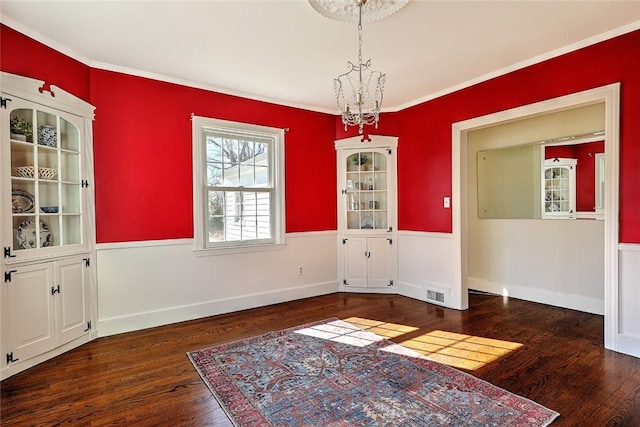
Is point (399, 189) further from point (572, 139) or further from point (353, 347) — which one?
point (353, 347)

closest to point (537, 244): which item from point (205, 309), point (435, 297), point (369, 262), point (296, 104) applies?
point (435, 297)

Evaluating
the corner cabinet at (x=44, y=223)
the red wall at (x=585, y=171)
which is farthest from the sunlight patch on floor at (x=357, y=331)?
the red wall at (x=585, y=171)

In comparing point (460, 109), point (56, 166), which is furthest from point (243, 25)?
point (460, 109)

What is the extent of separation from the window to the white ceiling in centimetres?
69

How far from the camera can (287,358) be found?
2807mm

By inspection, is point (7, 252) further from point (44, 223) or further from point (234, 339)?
point (234, 339)

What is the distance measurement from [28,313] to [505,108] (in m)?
4.83

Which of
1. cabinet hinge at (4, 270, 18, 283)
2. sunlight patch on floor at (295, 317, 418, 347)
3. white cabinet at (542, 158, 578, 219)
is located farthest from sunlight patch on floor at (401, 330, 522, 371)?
cabinet hinge at (4, 270, 18, 283)

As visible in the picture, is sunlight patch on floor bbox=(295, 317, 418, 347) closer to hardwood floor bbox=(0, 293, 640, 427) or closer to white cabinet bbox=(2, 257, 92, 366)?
hardwood floor bbox=(0, 293, 640, 427)

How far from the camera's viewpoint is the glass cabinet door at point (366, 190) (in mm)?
5062

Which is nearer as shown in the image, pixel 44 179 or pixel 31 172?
pixel 31 172

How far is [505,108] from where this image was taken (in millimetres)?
3613

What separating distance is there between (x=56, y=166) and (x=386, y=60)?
324 centimetres

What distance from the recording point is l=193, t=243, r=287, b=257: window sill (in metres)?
3.98
